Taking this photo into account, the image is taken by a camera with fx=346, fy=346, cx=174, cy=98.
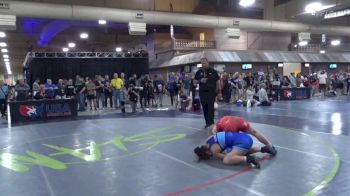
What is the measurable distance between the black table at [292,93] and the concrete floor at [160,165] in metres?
10.2

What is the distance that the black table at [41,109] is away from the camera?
39.6 feet

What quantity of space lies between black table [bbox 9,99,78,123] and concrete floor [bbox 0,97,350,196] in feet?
13.1

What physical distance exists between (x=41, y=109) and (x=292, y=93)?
1293 centimetres

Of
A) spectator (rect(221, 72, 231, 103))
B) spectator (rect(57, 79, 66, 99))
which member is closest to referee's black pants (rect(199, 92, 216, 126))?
spectator (rect(57, 79, 66, 99))

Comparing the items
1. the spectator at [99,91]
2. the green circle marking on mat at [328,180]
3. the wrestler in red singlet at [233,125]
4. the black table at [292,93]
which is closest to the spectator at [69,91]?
the spectator at [99,91]

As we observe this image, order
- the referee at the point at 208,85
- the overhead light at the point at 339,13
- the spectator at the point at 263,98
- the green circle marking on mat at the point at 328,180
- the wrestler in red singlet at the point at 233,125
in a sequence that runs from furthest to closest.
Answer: the overhead light at the point at 339,13, the spectator at the point at 263,98, the referee at the point at 208,85, the wrestler in red singlet at the point at 233,125, the green circle marking on mat at the point at 328,180

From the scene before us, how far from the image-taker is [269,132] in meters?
7.77

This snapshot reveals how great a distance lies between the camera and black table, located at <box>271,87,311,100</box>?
60.4 ft

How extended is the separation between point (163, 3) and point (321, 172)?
76.9 feet

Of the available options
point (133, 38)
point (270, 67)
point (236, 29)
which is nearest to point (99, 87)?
point (236, 29)

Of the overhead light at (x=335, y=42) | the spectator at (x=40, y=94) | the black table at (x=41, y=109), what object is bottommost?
the black table at (x=41, y=109)

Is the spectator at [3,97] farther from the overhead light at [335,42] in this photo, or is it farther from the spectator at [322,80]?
the overhead light at [335,42]

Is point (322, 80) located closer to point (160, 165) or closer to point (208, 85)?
point (208, 85)

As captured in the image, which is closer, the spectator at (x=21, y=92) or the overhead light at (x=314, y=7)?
the spectator at (x=21, y=92)
